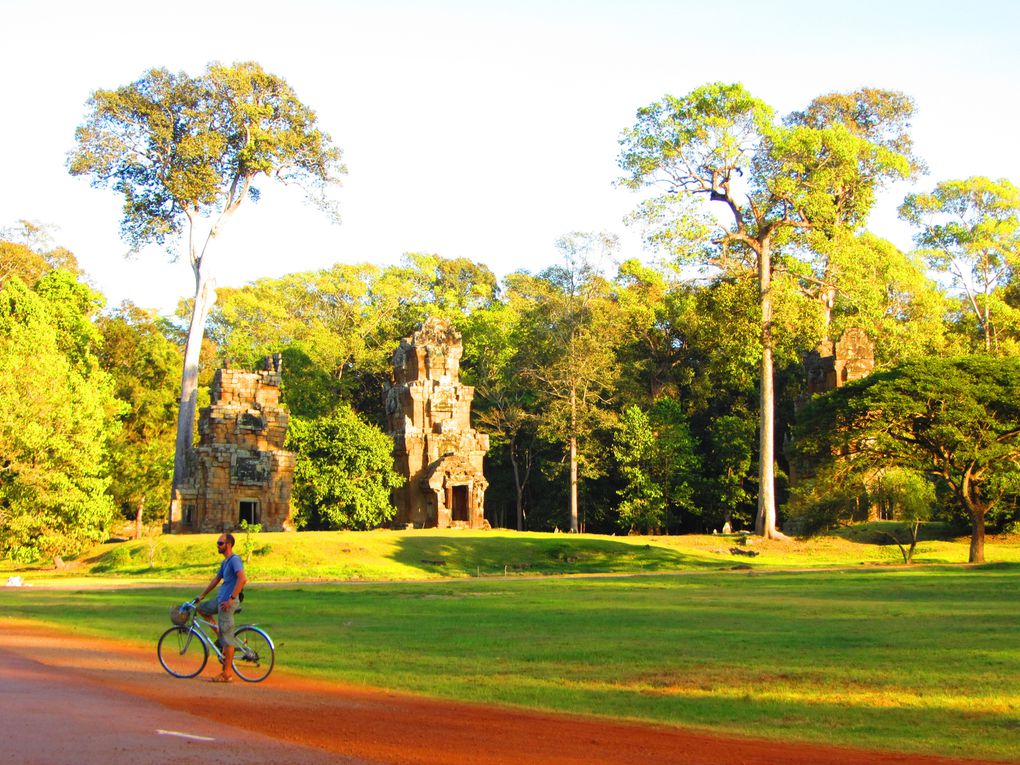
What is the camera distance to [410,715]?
9750mm

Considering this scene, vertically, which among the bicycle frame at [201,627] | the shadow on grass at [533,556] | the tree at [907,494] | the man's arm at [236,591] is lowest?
the shadow on grass at [533,556]

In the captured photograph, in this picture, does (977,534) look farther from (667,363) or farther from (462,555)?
(667,363)

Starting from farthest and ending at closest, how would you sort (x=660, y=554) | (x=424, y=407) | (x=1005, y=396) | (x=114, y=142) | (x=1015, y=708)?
(x=424, y=407) < (x=114, y=142) < (x=660, y=554) < (x=1005, y=396) < (x=1015, y=708)

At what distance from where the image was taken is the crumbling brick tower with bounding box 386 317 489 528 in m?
47.0

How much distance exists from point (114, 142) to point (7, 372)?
545 inches

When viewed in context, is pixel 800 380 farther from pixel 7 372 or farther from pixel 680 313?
pixel 7 372

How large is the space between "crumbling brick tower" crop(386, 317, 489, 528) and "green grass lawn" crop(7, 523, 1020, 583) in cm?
639

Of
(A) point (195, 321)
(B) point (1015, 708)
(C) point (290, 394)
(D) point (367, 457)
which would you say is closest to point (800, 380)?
(D) point (367, 457)

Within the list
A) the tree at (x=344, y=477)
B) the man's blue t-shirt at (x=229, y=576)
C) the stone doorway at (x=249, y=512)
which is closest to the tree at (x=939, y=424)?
the tree at (x=344, y=477)

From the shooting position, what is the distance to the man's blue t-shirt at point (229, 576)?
10.9 meters

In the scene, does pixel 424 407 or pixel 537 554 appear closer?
pixel 537 554

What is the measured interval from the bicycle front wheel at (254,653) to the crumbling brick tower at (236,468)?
31392 mm

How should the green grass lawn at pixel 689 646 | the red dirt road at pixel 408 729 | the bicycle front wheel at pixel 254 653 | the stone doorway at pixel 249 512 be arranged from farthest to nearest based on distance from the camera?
the stone doorway at pixel 249 512, the bicycle front wheel at pixel 254 653, the green grass lawn at pixel 689 646, the red dirt road at pixel 408 729

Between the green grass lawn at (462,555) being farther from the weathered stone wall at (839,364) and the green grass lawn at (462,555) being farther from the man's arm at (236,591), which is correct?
the man's arm at (236,591)
